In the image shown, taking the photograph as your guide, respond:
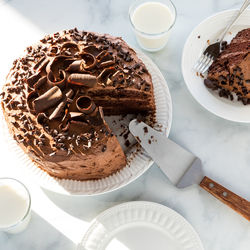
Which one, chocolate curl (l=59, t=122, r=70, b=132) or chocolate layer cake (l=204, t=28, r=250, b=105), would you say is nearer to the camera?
chocolate curl (l=59, t=122, r=70, b=132)

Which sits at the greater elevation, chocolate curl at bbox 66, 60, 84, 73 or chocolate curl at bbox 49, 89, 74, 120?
chocolate curl at bbox 66, 60, 84, 73

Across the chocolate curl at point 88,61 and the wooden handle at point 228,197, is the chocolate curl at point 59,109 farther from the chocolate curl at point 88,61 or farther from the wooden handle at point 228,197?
the wooden handle at point 228,197

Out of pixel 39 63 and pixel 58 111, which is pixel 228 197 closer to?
pixel 58 111

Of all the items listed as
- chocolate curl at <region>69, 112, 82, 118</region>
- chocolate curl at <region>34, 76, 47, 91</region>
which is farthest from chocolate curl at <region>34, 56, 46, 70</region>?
chocolate curl at <region>69, 112, 82, 118</region>

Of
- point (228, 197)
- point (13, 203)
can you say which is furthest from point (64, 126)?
point (228, 197)

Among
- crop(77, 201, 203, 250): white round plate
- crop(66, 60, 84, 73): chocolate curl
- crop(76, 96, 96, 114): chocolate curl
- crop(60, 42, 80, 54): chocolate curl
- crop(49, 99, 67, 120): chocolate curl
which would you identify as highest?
crop(60, 42, 80, 54): chocolate curl

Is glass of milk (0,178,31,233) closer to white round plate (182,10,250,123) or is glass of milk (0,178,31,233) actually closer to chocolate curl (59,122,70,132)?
chocolate curl (59,122,70,132)

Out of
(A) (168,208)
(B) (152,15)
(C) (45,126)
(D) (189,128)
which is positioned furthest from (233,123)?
(C) (45,126)
